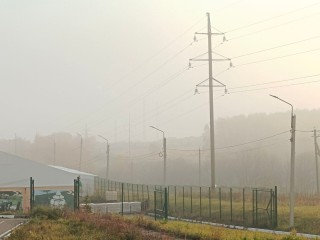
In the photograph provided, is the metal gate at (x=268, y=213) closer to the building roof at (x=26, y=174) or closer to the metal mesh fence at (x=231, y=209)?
the metal mesh fence at (x=231, y=209)

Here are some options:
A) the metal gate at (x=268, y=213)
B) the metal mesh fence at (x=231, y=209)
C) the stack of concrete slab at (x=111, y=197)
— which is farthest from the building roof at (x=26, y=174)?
the metal gate at (x=268, y=213)

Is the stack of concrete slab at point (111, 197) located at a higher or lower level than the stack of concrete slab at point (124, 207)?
higher

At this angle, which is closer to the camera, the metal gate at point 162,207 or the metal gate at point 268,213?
the metal gate at point 268,213

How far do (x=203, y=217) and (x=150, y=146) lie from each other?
104 m

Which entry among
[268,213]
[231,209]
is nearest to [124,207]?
[231,209]

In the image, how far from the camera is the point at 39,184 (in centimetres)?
5366

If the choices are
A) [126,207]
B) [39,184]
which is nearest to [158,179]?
[39,184]

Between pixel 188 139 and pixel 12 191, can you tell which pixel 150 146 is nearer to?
pixel 188 139


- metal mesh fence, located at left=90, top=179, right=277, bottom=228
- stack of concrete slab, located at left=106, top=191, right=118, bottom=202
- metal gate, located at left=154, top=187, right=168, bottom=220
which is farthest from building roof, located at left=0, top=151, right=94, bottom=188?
metal gate, located at left=154, top=187, right=168, bottom=220

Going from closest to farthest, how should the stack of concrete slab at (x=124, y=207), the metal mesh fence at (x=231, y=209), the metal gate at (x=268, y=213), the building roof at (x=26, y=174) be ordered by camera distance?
the metal gate at (x=268, y=213) → the metal mesh fence at (x=231, y=209) → the stack of concrete slab at (x=124, y=207) → the building roof at (x=26, y=174)

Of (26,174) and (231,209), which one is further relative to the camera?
(26,174)

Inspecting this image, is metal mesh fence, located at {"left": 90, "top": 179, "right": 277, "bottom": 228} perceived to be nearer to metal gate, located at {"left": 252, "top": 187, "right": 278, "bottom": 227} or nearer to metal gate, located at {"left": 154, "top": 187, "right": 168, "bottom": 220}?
metal gate, located at {"left": 252, "top": 187, "right": 278, "bottom": 227}

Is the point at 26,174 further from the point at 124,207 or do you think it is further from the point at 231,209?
the point at 231,209

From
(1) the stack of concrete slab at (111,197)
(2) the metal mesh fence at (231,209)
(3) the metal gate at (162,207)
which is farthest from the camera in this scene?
(1) the stack of concrete slab at (111,197)
